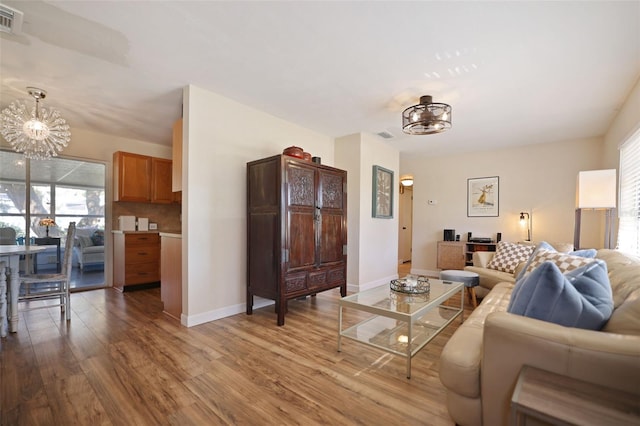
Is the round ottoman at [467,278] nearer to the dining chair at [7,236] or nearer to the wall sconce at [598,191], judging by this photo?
the wall sconce at [598,191]

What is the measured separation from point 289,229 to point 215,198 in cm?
94

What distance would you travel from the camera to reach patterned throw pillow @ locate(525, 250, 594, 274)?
2211 millimetres

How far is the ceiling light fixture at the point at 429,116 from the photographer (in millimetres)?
2926

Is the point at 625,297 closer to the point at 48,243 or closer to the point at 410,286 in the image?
the point at 410,286

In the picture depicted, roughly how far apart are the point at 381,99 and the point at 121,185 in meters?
4.32

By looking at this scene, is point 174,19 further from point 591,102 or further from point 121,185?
point 591,102

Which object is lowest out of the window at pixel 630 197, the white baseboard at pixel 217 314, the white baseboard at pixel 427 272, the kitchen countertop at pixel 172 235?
the white baseboard at pixel 427 272

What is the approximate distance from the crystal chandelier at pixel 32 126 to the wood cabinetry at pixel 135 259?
158cm

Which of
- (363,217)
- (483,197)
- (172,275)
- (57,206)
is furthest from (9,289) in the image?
(483,197)

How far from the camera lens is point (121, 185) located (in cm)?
454

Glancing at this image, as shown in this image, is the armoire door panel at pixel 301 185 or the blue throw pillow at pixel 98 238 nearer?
the armoire door panel at pixel 301 185

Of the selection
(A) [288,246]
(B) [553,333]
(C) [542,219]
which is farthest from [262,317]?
(C) [542,219]

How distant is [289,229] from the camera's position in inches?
121

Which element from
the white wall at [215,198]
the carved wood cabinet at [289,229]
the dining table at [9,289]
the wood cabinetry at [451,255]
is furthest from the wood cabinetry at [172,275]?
the wood cabinetry at [451,255]
